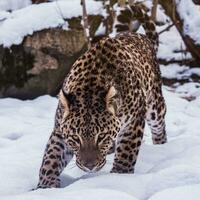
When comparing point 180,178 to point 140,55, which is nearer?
point 180,178

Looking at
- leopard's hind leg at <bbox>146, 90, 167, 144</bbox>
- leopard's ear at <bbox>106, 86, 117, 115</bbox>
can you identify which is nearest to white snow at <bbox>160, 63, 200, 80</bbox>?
leopard's hind leg at <bbox>146, 90, 167, 144</bbox>

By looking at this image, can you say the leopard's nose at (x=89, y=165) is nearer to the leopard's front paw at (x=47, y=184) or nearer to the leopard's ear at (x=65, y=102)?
the leopard's ear at (x=65, y=102)

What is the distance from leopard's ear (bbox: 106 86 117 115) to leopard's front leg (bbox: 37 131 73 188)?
0.59 m

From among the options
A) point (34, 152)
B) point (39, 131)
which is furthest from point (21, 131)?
point (34, 152)

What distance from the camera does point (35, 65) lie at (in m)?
8.84

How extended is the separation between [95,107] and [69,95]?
0.65 ft

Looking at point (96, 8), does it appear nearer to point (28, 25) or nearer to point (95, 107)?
point (28, 25)

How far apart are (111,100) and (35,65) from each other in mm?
4300

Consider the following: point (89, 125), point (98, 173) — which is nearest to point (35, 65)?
point (98, 173)

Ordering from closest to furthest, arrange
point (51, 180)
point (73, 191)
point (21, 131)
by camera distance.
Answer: point (73, 191) < point (51, 180) < point (21, 131)

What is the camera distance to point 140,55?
5.79m

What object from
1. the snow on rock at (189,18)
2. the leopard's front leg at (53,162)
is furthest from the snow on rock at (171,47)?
the leopard's front leg at (53,162)

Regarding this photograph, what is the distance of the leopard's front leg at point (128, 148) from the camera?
204 inches

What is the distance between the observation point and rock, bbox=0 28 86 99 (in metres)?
8.77
